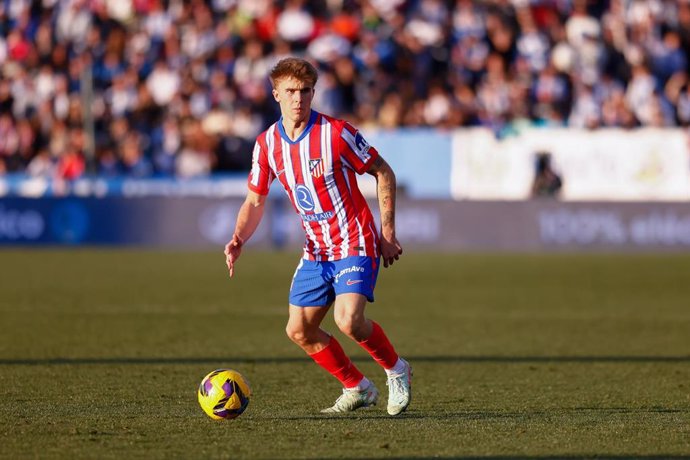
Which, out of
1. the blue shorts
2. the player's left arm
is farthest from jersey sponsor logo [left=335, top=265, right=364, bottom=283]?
the player's left arm

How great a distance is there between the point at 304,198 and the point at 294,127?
39 cm

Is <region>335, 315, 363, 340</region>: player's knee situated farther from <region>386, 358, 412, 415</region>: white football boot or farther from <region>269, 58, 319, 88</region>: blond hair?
<region>269, 58, 319, 88</region>: blond hair

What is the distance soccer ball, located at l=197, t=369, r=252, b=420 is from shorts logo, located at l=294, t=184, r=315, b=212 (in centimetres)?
101

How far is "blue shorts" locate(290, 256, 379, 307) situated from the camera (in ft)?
23.2

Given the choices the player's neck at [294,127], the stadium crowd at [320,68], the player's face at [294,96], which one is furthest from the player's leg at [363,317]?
the stadium crowd at [320,68]

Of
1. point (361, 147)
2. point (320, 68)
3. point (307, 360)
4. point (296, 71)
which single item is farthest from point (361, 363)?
point (320, 68)

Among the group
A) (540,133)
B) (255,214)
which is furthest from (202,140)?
(255,214)

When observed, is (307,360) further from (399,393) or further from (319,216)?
(319,216)

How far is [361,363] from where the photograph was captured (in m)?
10.2

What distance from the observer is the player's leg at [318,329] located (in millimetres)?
7168

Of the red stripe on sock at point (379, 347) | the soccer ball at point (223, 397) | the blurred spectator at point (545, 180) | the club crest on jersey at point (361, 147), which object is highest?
the club crest on jersey at point (361, 147)

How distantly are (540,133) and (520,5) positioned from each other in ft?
11.4

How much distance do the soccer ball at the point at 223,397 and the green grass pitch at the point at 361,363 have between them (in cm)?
11

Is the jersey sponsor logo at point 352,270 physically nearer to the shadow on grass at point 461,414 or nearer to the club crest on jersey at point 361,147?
the club crest on jersey at point 361,147
